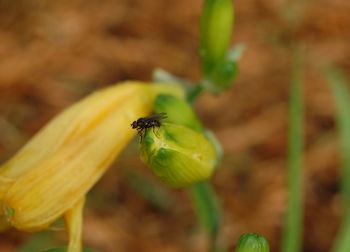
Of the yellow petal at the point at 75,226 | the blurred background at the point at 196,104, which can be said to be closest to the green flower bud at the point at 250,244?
the yellow petal at the point at 75,226

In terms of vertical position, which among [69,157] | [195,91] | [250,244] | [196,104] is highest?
[196,104]

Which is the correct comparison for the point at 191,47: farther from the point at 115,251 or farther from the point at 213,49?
the point at 213,49

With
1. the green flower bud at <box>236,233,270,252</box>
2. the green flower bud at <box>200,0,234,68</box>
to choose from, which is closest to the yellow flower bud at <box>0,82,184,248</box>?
the green flower bud at <box>200,0,234,68</box>

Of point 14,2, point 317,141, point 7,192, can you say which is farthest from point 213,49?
point 14,2

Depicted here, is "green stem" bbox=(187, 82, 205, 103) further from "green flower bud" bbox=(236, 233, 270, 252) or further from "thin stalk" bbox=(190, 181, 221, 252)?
"green flower bud" bbox=(236, 233, 270, 252)

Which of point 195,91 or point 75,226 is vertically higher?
point 195,91

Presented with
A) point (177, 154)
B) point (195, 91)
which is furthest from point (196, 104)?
point (177, 154)

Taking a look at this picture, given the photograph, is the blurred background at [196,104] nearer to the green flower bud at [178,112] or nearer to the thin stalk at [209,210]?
the thin stalk at [209,210]

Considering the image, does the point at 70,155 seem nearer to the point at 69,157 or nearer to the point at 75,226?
the point at 69,157
